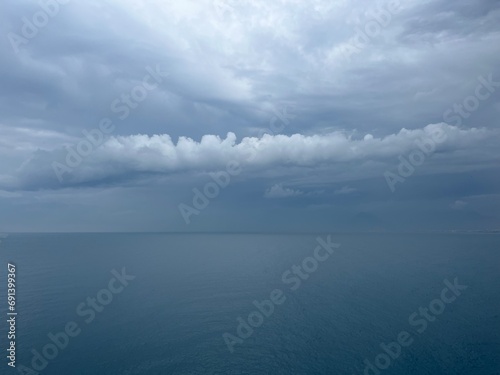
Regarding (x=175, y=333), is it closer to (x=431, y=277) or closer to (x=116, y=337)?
(x=116, y=337)

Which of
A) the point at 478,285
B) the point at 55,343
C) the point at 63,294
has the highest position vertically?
the point at 63,294

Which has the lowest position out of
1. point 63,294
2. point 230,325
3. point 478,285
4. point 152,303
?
point 478,285

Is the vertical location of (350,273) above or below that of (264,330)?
above

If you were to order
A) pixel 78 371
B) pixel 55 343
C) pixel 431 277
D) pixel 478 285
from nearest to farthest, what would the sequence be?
1. pixel 78 371
2. pixel 55 343
3. pixel 478 285
4. pixel 431 277

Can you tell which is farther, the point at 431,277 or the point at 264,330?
the point at 431,277

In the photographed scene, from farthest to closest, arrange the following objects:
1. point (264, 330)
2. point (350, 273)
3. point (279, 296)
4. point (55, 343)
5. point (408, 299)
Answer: point (350, 273) < point (279, 296) < point (408, 299) < point (264, 330) < point (55, 343)

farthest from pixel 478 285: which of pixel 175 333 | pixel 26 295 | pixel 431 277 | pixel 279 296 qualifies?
pixel 26 295

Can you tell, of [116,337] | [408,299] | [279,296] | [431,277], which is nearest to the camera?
[116,337]

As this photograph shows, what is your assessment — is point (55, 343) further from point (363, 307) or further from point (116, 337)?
point (363, 307)

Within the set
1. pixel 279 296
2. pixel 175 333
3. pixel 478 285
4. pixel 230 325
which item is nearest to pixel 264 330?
pixel 230 325
